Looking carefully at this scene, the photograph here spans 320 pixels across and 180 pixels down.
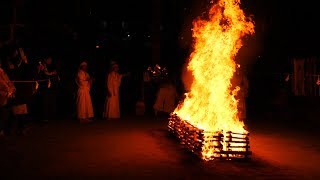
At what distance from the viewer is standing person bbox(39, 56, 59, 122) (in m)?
17.8

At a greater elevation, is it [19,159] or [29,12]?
[29,12]

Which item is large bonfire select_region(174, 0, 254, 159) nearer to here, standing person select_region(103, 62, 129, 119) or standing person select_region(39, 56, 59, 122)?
standing person select_region(39, 56, 59, 122)

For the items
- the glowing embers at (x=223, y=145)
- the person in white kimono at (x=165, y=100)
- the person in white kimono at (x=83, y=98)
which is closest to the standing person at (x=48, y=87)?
the person in white kimono at (x=83, y=98)

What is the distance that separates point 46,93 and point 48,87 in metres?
0.47

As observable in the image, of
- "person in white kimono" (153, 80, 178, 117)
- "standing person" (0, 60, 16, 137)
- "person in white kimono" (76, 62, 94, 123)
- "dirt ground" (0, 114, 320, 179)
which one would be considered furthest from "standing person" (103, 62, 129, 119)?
"standing person" (0, 60, 16, 137)

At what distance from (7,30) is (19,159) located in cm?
939

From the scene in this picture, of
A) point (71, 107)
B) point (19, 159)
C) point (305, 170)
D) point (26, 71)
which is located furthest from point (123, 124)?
point (305, 170)

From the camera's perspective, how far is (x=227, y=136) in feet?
37.2

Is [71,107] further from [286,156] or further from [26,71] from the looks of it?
[286,156]

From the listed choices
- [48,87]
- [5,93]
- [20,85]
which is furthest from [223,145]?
[48,87]

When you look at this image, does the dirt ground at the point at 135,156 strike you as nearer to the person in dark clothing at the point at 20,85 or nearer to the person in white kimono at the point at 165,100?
the person in dark clothing at the point at 20,85

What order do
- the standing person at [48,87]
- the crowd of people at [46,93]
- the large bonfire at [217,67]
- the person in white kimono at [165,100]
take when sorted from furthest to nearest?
the person in white kimono at [165,100], the standing person at [48,87], the crowd of people at [46,93], the large bonfire at [217,67]

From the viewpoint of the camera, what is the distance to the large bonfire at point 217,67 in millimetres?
12156

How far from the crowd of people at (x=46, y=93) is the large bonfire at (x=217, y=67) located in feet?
14.5
